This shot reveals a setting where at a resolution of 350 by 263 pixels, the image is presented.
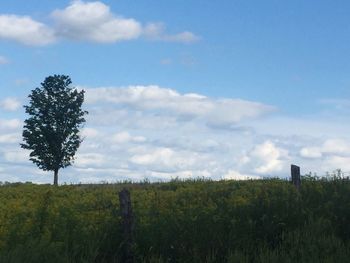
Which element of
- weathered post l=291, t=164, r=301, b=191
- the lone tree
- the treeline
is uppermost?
the lone tree

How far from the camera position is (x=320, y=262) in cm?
1007

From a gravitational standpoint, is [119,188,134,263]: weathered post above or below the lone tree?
below

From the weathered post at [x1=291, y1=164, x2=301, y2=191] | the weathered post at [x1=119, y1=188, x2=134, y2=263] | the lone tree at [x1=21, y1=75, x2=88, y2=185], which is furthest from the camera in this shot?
the lone tree at [x1=21, y1=75, x2=88, y2=185]

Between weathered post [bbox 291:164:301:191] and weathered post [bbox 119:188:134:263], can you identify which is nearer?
weathered post [bbox 119:188:134:263]

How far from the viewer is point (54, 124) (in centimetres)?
5272

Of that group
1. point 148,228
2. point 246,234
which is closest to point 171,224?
point 148,228

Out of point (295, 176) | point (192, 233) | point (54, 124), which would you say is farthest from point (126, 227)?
point (54, 124)

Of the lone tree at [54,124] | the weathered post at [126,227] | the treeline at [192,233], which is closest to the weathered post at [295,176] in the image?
the treeline at [192,233]

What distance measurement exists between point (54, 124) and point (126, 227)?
42.4 meters

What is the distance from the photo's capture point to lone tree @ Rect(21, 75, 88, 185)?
168 ft

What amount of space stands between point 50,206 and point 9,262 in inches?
116

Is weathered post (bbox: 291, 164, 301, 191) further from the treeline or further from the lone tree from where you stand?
the lone tree

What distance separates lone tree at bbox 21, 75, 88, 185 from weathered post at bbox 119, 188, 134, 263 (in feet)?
129

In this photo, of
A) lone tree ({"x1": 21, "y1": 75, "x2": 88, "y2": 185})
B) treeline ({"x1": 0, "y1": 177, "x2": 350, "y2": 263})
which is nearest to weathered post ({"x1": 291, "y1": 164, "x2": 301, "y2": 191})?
treeline ({"x1": 0, "y1": 177, "x2": 350, "y2": 263})
